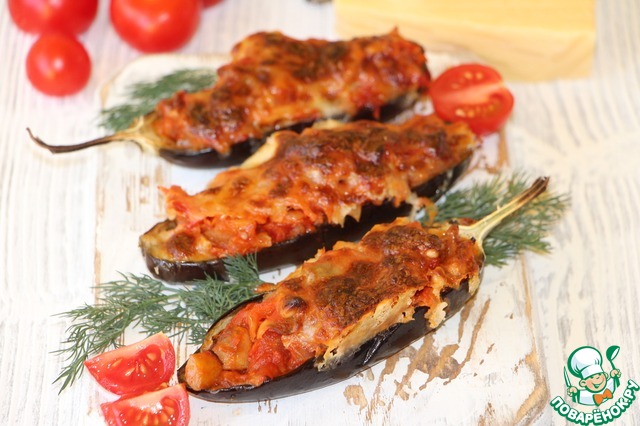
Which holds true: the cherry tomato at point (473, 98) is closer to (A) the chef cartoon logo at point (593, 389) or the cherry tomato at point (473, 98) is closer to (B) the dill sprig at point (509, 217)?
(B) the dill sprig at point (509, 217)

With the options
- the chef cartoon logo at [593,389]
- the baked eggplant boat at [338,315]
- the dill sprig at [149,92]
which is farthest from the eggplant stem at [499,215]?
the dill sprig at [149,92]

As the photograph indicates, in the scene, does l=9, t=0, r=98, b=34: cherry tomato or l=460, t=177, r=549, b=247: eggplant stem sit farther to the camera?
l=9, t=0, r=98, b=34: cherry tomato

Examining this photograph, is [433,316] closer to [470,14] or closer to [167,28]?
[470,14]

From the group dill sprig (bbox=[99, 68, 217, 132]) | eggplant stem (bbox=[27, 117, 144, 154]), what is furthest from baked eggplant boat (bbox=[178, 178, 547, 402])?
dill sprig (bbox=[99, 68, 217, 132])

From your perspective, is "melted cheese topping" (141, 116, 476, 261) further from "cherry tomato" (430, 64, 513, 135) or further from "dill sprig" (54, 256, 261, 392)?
"cherry tomato" (430, 64, 513, 135)

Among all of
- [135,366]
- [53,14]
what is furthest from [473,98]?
[53,14]

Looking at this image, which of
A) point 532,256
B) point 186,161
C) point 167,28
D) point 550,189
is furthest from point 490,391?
point 167,28

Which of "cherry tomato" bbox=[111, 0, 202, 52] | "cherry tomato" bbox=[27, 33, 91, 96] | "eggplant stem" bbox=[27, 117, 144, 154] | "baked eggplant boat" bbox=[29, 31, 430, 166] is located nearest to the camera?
"eggplant stem" bbox=[27, 117, 144, 154]
